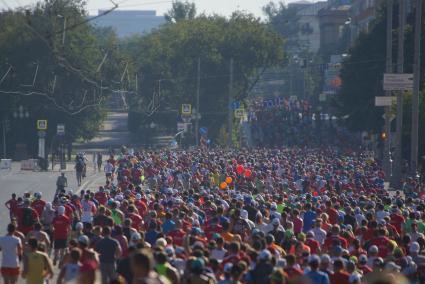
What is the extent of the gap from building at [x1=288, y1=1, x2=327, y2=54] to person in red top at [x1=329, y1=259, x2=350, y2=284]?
165570 millimetres

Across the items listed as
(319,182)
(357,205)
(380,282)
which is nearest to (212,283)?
(380,282)

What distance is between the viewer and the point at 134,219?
79.8 feet

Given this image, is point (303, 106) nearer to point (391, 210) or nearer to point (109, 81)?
point (109, 81)

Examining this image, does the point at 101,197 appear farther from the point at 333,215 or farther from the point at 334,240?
the point at 334,240

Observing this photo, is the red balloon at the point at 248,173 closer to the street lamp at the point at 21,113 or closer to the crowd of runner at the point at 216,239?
the crowd of runner at the point at 216,239

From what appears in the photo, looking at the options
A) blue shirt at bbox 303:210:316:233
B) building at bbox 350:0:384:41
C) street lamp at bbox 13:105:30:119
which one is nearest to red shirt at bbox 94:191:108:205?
blue shirt at bbox 303:210:316:233

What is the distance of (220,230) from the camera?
868 inches

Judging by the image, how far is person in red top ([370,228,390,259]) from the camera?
20.6 meters

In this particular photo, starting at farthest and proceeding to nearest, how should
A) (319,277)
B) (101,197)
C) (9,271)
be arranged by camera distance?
(101,197) < (9,271) < (319,277)

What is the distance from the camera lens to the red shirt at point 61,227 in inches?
966

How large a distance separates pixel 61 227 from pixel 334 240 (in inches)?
250

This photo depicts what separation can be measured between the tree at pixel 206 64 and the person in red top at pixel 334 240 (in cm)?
7737

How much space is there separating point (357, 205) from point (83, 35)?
6606cm

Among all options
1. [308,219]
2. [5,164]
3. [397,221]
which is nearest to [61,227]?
[308,219]
